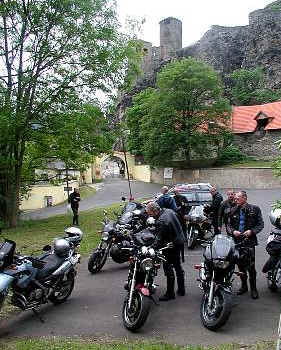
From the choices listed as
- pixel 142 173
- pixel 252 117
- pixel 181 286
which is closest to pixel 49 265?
pixel 181 286

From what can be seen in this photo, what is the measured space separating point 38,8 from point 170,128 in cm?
2792

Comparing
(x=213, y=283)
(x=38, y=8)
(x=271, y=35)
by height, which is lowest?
(x=213, y=283)

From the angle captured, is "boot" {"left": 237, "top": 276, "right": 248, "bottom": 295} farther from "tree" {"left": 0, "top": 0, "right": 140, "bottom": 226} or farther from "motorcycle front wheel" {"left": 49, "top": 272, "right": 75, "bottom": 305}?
"tree" {"left": 0, "top": 0, "right": 140, "bottom": 226}

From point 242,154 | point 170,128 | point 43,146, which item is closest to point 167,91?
point 170,128

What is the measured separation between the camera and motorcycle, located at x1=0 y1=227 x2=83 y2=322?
630 cm

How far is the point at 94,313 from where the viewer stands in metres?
6.94

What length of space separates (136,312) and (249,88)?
201 ft

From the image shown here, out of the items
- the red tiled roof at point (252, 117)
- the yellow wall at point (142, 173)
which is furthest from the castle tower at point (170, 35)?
the red tiled roof at point (252, 117)

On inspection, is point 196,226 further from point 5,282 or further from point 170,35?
point 170,35

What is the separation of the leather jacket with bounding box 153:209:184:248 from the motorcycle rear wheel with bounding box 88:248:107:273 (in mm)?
2819

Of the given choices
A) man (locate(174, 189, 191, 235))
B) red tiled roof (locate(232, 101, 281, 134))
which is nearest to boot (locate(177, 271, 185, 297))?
man (locate(174, 189, 191, 235))

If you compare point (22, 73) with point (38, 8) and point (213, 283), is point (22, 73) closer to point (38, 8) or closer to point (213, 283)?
point (38, 8)

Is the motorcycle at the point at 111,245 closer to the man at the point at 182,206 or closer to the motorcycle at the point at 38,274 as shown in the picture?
the motorcycle at the point at 38,274

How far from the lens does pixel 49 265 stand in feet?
23.4
